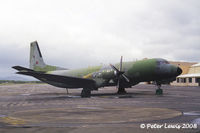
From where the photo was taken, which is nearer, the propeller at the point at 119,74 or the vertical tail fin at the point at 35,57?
the propeller at the point at 119,74

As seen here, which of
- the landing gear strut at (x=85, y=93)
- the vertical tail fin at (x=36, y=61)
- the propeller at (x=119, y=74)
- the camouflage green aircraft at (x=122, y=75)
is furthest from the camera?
the vertical tail fin at (x=36, y=61)

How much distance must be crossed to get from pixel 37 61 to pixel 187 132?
36.1 metres

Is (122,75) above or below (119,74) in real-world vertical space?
below

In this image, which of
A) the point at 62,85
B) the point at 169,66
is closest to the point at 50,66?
the point at 62,85

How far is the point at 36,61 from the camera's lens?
40688mm

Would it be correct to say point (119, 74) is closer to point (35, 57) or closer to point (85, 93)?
point (85, 93)

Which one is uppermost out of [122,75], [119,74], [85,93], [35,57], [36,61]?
[35,57]

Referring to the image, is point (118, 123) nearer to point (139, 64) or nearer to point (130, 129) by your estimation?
point (130, 129)

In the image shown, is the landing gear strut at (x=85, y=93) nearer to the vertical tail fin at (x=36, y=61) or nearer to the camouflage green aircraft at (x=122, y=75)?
the camouflage green aircraft at (x=122, y=75)

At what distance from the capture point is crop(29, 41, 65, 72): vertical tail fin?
133ft

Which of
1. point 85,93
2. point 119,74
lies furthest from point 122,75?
point 85,93

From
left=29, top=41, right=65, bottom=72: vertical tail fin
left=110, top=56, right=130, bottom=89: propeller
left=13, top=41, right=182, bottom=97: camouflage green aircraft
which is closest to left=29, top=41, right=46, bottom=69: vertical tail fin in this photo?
left=29, top=41, right=65, bottom=72: vertical tail fin

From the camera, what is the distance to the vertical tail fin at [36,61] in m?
40.7

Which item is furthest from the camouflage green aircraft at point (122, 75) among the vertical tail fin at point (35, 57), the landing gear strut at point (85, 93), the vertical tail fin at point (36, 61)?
the vertical tail fin at point (35, 57)
